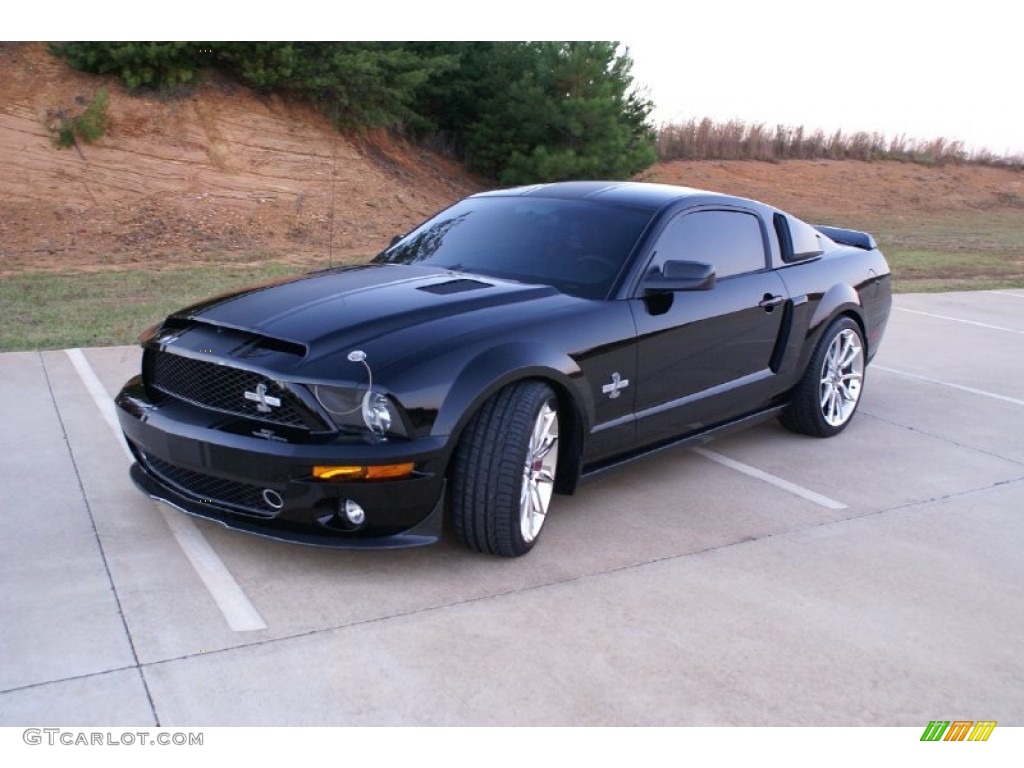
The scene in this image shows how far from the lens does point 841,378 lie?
6.52 metres

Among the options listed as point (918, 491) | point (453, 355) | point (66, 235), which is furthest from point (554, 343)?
point (66, 235)

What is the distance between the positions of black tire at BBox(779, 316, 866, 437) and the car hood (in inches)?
83.4

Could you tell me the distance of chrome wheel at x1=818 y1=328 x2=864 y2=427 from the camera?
6.35 m

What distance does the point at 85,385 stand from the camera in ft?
21.7

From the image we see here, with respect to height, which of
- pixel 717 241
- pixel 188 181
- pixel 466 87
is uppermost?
pixel 466 87

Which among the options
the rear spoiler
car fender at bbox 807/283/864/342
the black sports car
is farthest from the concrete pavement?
the rear spoiler

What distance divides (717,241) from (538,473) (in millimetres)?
1926

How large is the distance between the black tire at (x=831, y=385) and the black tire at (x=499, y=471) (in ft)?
8.16

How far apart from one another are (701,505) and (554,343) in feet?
4.31

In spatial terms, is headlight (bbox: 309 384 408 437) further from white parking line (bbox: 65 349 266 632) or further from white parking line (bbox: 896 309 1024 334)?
white parking line (bbox: 896 309 1024 334)

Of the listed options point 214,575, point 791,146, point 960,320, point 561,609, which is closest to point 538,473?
point 561,609
